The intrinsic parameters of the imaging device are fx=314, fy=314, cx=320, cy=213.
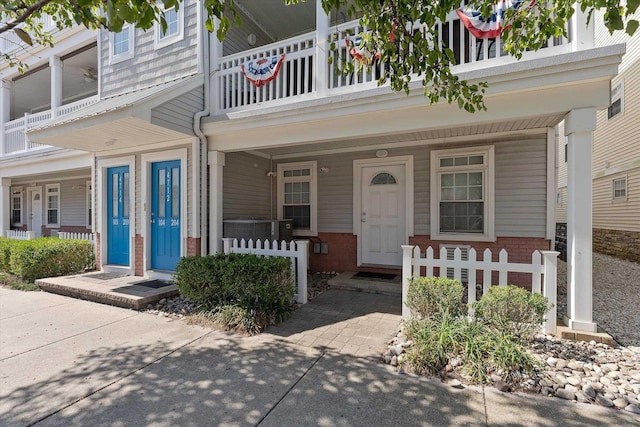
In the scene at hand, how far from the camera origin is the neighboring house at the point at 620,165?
9.05m

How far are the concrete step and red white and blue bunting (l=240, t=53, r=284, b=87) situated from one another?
3.96m

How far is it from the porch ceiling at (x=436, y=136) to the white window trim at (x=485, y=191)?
0.26 m

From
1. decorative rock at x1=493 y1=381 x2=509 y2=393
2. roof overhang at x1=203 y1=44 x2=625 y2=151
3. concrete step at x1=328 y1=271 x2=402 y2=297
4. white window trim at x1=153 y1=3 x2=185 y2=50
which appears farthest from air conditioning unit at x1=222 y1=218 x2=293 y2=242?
decorative rock at x1=493 y1=381 x2=509 y2=393

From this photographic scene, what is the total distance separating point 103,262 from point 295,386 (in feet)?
21.1

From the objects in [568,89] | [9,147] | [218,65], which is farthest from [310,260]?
[9,147]

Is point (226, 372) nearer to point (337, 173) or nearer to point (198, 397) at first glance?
point (198, 397)

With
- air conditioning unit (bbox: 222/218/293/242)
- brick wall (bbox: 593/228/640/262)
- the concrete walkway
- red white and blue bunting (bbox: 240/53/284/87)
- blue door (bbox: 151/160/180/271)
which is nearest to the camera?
the concrete walkway

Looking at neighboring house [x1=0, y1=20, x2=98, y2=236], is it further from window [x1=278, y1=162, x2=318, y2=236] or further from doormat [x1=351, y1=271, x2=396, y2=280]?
doormat [x1=351, y1=271, x2=396, y2=280]

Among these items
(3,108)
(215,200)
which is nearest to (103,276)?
(215,200)

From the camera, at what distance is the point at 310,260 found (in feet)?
25.1

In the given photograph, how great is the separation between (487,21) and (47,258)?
8895 mm

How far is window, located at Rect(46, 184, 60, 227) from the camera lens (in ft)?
38.3

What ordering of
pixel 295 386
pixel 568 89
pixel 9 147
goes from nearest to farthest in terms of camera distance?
pixel 295 386 < pixel 568 89 < pixel 9 147

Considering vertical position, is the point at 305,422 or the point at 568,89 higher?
the point at 568,89
